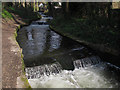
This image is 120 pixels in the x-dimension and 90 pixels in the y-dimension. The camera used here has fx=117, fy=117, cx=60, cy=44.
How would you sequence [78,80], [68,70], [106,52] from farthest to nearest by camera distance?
1. [106,52]
2. [68,70]
3. [78,80]

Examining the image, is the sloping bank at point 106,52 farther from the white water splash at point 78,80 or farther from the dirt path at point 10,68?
the dirt path at point 10,68

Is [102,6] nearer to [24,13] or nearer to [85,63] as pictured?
[85,63]

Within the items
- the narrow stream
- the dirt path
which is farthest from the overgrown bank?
the dirt path

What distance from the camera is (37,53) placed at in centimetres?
658

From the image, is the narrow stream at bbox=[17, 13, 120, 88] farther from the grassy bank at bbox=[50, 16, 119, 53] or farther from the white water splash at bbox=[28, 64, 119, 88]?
the grassy bank at bbox=[50, 16, 119, 53]

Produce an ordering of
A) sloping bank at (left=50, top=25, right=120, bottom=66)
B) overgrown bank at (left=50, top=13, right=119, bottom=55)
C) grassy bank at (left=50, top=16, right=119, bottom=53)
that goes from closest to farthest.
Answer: sloping bank at (left=50, top=25, right=120, bottom=66), overgrown bank at (left=50, top=13, right=119, bottom=55), grassy bank at (left=50, top=16, right=119, bottom=53)

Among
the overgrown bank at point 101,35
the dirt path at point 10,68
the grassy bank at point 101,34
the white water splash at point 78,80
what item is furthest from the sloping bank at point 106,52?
the dirt path at point 10,68

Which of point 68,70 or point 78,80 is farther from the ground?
point 68,70

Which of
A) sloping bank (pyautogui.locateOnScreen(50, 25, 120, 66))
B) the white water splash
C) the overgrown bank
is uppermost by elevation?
the overgrown bank

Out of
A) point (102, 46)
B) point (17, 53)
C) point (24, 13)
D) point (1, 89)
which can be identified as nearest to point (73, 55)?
point (102, 46)

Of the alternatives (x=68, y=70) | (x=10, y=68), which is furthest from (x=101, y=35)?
(x=10, y=68)

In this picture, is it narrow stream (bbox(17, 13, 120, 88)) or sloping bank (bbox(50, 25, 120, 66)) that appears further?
sloping bank (bbox(50, 25, 120, 66))

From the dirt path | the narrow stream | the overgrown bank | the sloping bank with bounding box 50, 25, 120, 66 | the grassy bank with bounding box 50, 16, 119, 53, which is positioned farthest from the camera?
the grassy bank with bounding box 50, 16, 119, 53

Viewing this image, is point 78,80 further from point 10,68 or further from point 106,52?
point 10,68
